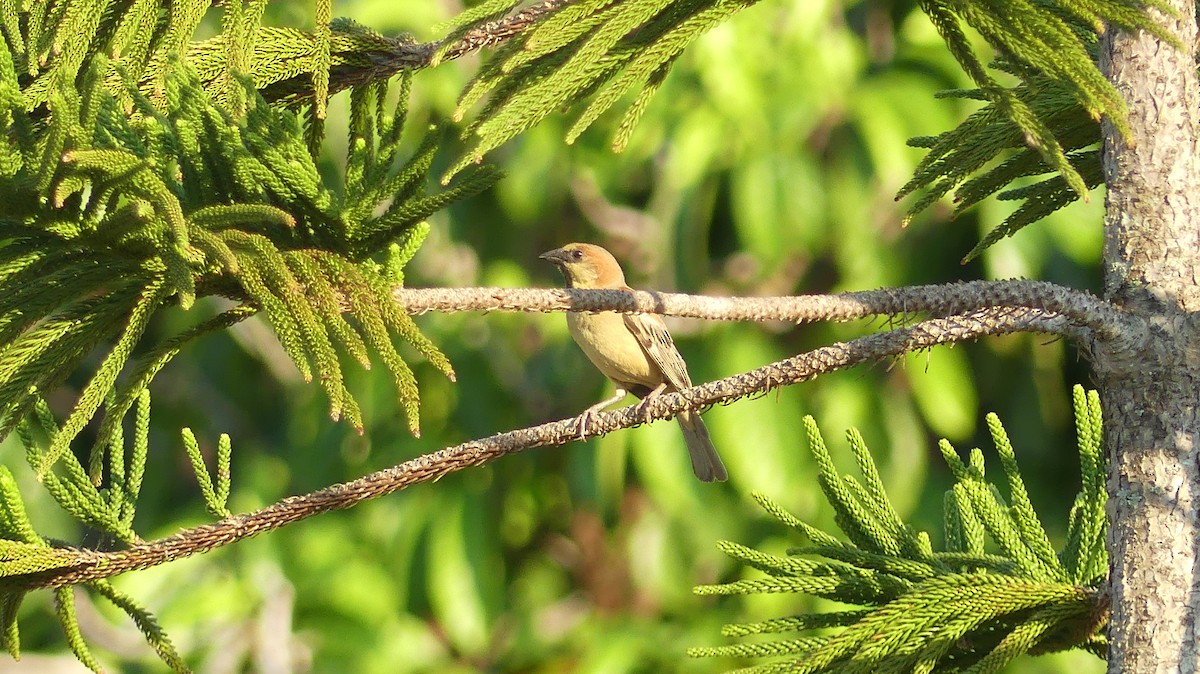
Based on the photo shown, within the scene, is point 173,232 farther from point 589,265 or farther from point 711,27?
point 589,265

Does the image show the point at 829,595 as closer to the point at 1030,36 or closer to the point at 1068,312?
the point at 1068,312

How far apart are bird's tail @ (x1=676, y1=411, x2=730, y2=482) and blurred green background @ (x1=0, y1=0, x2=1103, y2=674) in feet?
0.78

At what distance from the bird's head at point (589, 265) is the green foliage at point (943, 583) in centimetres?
293

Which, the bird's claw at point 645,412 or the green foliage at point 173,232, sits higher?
the green foliage at point 173,232

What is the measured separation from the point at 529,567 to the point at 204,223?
544cm

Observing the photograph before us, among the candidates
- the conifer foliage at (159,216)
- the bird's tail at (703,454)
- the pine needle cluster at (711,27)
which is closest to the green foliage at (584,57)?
the pine needle cluster at (711,27)

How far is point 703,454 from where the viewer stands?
5.11 m

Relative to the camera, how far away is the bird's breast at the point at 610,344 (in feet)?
16.1

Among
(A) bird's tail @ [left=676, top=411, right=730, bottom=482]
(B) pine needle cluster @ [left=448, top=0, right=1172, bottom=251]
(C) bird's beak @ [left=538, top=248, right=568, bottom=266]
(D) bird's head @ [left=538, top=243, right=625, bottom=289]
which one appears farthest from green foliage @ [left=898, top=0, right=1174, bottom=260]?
(C) bird's beak @ [left=538, top=248, right=568, bottom=266]

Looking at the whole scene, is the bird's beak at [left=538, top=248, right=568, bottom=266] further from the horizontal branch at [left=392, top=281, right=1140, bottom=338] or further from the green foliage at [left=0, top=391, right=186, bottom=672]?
the horizontal branch at [left=392, top=281, right=1140, bottom=338]

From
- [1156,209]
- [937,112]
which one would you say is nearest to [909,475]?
[937,112]

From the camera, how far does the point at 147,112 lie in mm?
1740

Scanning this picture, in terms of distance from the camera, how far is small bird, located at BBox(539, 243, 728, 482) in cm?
492

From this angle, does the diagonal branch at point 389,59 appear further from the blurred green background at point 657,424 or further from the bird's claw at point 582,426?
the blurred green background at point 657,424
